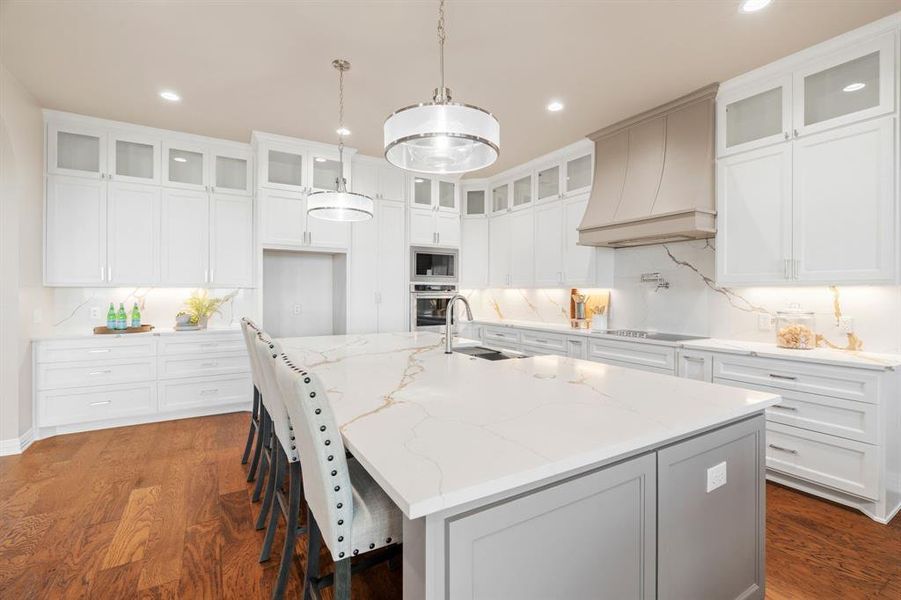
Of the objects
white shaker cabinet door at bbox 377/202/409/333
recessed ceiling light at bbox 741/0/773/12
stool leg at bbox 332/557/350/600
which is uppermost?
recessed ceiling light at bbox 741/0/773/12

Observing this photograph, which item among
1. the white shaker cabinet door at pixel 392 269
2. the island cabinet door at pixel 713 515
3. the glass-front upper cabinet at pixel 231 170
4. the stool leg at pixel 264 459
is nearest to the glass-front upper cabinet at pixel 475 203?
the white shaker cabinet door at pixel 392 269

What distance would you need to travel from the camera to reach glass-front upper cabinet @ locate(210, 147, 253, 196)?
14.2 feet

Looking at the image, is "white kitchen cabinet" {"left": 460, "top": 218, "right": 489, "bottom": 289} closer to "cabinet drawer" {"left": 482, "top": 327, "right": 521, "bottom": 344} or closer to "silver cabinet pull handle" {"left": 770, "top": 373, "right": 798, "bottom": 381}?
"cabinet drawer" {"left": 482, "top": 327, "right": 521, "bottom": 344}

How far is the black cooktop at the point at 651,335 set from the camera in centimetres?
347

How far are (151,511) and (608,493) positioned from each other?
2.55m

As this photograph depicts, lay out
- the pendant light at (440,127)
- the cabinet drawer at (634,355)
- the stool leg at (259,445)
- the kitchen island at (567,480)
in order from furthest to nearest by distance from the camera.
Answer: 1. the cabinet drawer at (634,355)
2. the stool leg at (259,445)
3. the pendant light at (440,127)
4. the kitchen island at (567,480)

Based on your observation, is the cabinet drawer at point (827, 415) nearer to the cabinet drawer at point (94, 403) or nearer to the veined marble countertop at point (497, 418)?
the veined marble countertop at point (497, 418)

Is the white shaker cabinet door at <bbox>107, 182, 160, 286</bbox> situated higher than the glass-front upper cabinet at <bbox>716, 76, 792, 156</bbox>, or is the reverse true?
the glass-front upper cabinet at <bbox>716, 76, 792, 156</bbox>

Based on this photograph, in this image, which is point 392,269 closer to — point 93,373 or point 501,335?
point 501,335

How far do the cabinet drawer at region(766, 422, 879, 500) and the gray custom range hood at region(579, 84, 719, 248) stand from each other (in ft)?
4.90

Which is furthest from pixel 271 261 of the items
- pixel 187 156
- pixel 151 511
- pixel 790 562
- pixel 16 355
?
pixel 790 562

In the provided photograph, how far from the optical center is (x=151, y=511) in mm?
2379

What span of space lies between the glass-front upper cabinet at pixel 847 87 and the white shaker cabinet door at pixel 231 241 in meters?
4.79

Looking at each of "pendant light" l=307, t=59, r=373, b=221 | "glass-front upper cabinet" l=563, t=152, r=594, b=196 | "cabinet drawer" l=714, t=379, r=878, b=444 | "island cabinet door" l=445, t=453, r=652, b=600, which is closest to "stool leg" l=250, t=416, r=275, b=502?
"pendant light" l=307, t=59, r=373, b=221
